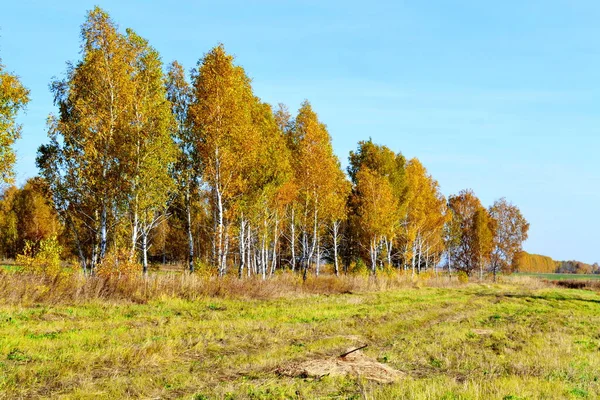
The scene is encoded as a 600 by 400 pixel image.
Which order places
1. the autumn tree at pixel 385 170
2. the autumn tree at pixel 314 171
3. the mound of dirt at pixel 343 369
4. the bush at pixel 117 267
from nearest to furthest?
1. the mound of dirt at pixel 343 369
2. the bush at pixel 117 267
3. the autumn tree at pixel 314 171
4. the autumn tree at pixel 385 170

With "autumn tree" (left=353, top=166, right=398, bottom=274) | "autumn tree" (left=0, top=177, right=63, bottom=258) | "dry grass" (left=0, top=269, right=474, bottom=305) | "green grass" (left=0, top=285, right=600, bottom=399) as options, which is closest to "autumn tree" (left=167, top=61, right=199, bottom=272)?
"dry grass" (left=0, top=269, right=474, bottom=305)

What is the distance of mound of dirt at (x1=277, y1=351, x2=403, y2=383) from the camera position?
9367mm

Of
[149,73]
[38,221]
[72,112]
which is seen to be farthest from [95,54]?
[38,221]

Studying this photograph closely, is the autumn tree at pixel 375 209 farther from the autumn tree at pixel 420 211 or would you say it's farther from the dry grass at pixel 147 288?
the dry grass at pixel 147 288

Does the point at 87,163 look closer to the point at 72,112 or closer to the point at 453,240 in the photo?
the point at 72,112

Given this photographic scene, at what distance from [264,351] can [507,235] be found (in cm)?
6911

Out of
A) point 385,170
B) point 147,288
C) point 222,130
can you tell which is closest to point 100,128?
point 222,130

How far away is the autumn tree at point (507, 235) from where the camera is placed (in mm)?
71062

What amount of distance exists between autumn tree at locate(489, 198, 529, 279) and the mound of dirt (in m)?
66.3

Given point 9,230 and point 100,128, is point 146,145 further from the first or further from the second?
point 9,230

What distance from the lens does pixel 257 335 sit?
43.4 feet

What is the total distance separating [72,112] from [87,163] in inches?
248

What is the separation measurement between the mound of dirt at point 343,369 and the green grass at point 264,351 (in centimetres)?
35

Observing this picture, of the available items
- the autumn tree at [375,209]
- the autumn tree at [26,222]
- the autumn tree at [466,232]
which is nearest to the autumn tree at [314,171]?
the autumn tree at [375,209]
